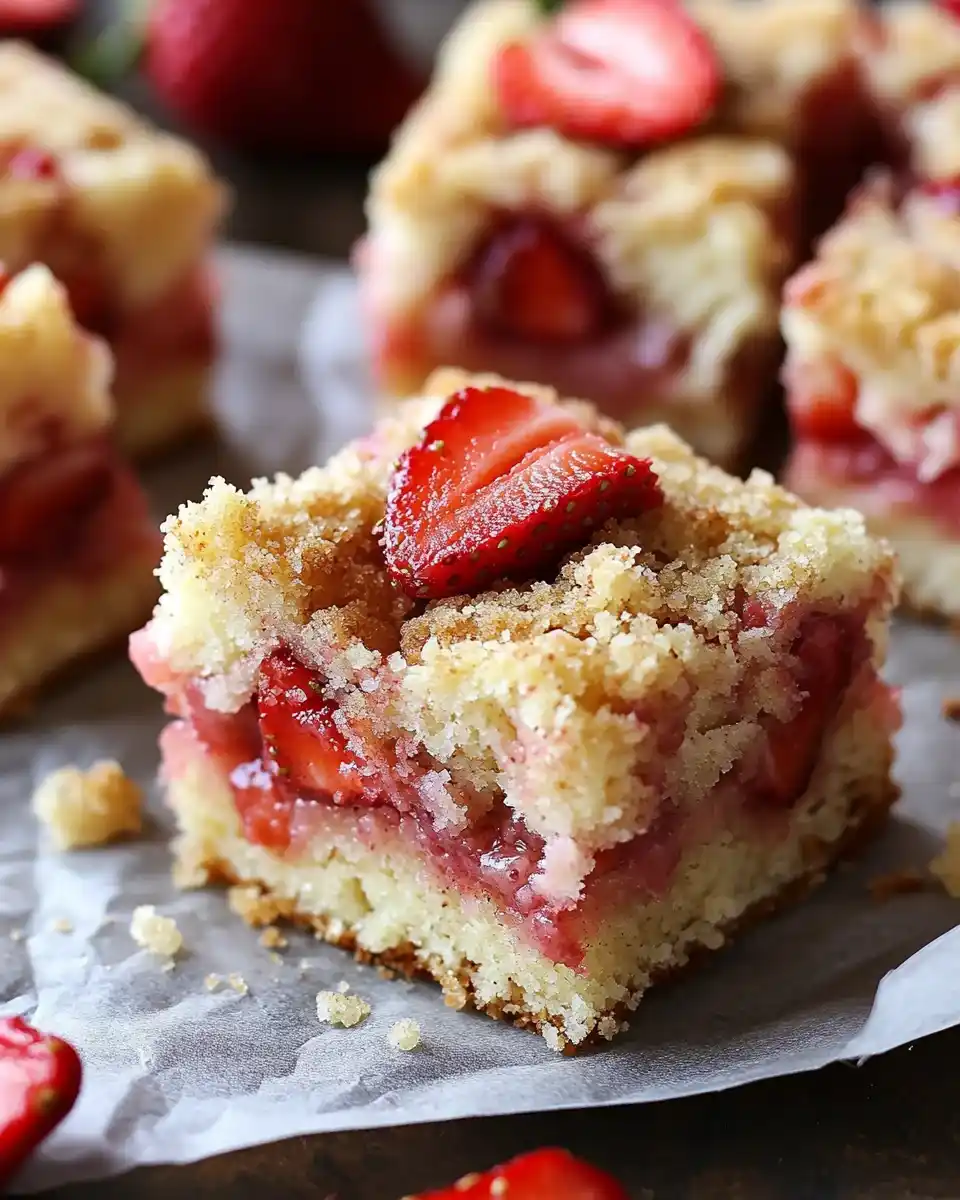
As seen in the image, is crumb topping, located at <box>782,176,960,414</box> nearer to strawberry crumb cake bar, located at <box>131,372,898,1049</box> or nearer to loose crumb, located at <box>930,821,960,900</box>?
strawberry crumb cake bar, located at <box>131,372,898,1049</box>

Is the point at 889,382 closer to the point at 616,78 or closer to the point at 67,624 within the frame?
the point at 616,78

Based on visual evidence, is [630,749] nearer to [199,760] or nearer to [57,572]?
[199,760]

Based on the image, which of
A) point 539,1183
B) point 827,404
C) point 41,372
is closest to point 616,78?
point 827,404

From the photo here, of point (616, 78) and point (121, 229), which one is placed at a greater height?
point (616, 78)

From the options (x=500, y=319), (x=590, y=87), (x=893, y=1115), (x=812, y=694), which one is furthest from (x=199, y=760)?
(x=590, y=87)

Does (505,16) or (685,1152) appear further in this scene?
(505,16)

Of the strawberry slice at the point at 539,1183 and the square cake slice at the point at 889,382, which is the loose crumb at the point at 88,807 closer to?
the strawberry slice at the point at 539,1183
